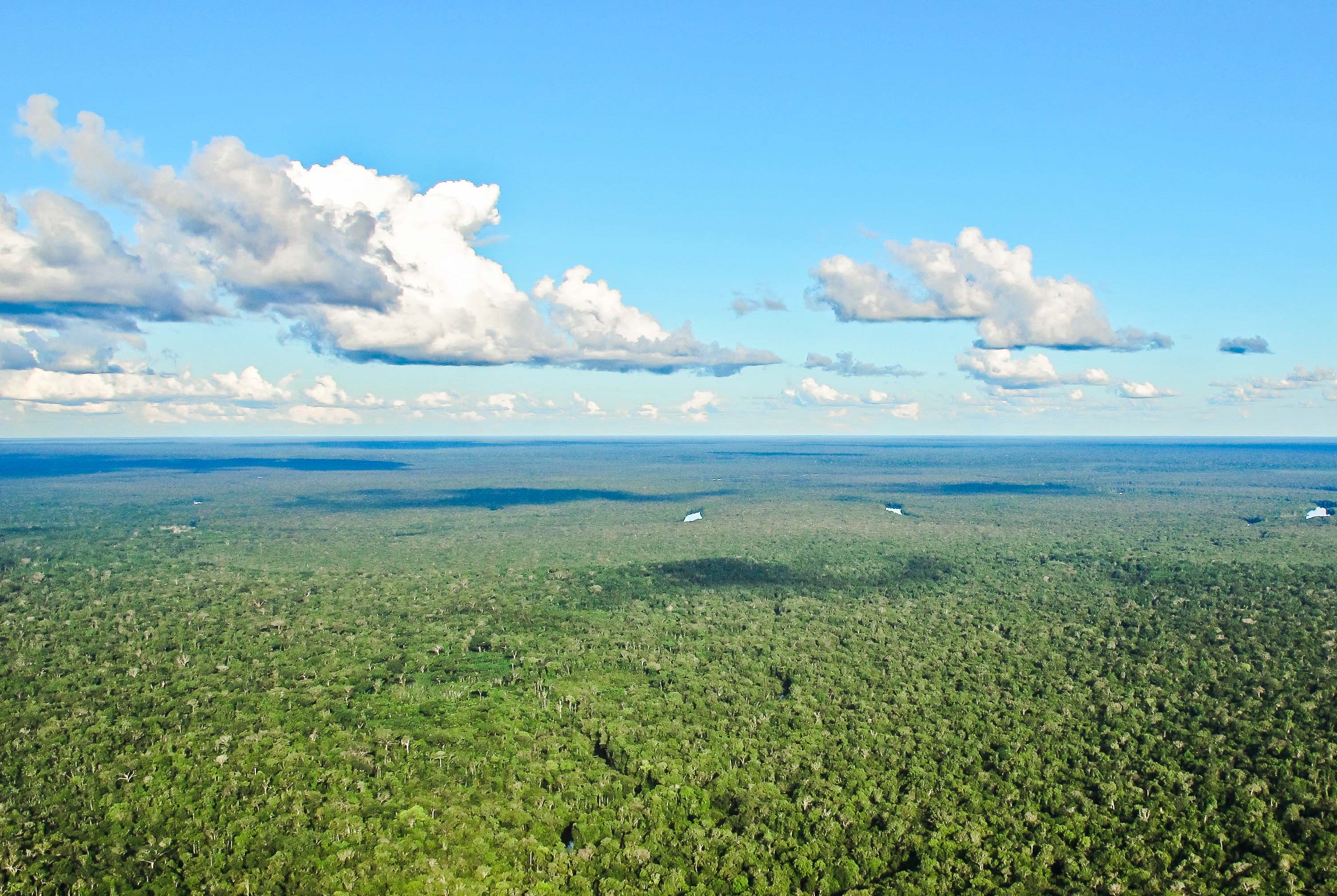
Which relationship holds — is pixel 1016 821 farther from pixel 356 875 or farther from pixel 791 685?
pixel 356 875

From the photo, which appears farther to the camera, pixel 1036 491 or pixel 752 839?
pixel 1036 491

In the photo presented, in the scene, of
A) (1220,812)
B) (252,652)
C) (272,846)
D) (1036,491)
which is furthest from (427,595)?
(1036,491)

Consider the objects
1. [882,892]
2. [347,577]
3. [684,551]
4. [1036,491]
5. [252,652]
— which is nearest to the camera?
[882,892]

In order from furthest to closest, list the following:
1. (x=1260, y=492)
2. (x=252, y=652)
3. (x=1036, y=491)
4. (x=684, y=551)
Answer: (x=1036, y=491), (x=1260, y=492), (x=684, y=551), (x=252, y=652)

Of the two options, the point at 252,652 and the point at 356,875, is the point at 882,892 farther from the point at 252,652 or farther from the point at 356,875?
the point at 252,652

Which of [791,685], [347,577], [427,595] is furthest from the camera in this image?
[347,577]

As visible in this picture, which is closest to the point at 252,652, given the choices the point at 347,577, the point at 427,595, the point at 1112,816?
the point at 427,595
